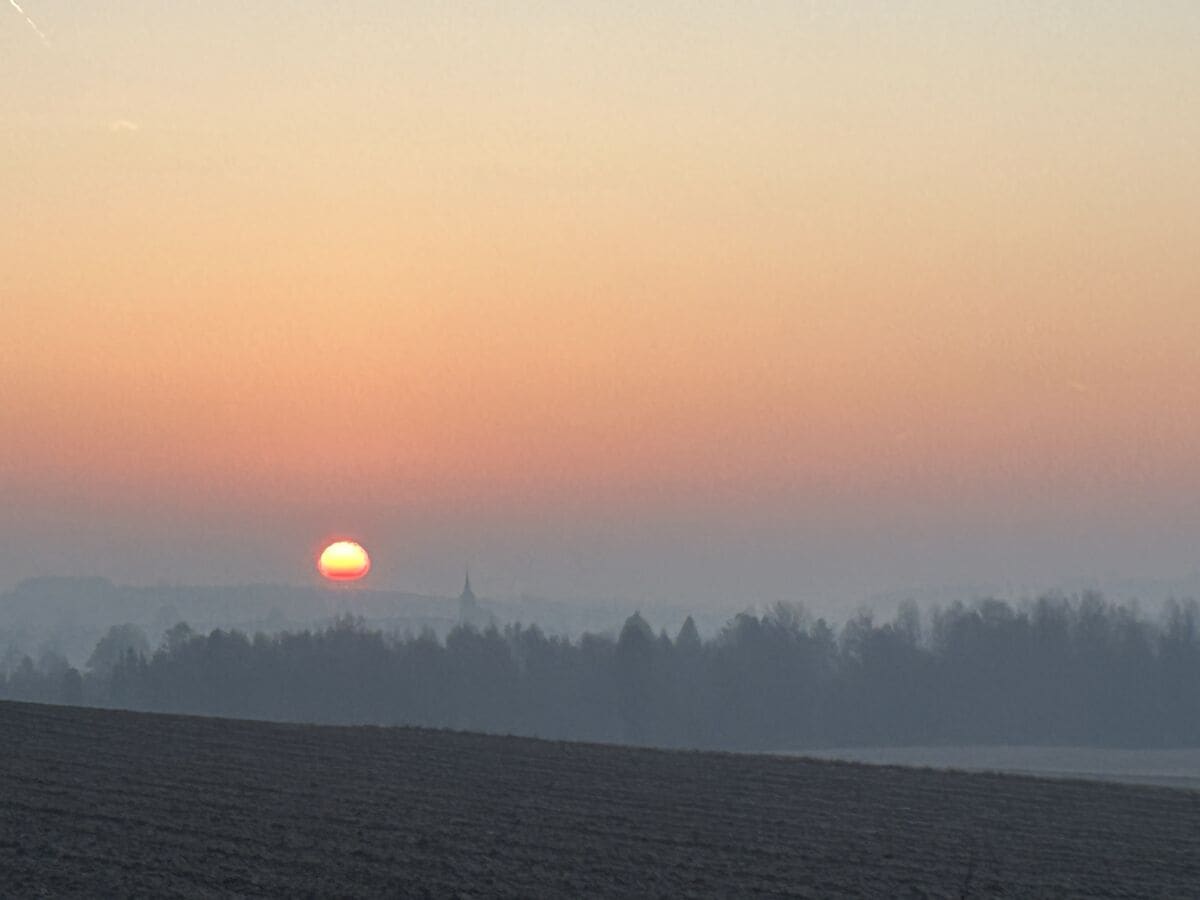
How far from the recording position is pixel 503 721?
4446 inches

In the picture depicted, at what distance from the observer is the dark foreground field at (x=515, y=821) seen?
21141mm

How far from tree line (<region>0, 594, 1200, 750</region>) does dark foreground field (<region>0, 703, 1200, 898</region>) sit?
68652 mm

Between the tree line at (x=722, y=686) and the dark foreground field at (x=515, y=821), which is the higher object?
the tree line at (x=722, y=686)

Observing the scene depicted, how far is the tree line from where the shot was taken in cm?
11294

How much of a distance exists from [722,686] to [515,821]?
303ft

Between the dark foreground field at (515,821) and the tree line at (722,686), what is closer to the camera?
the dark foreground field at (515,821)

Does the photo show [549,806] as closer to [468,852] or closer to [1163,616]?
[468,852]

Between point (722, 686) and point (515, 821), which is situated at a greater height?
point (722, 686)

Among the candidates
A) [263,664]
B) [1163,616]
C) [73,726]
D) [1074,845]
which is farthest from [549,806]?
[1163,616]

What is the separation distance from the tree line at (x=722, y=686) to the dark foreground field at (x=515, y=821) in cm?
6865

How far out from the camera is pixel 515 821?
1099 inches

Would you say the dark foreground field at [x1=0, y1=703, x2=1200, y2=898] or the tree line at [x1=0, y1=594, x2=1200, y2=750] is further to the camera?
the tree line at [x1=0, y1=594, x2=1200, y2=750]

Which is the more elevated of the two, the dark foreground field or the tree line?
the tree line

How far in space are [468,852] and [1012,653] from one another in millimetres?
106392
